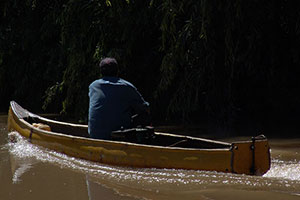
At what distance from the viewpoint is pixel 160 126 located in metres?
10.3

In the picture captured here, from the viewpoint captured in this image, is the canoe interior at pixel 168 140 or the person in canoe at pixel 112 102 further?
the person in canoe at pixel 112 102

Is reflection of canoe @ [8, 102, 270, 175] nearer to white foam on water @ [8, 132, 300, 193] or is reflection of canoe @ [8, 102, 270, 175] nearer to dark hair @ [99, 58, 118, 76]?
white foam on water @ [8, 132, 300, 193]

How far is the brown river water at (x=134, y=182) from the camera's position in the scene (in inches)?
197

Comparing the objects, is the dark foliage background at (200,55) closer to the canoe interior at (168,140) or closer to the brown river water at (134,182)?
the canoe interior at (168,140)

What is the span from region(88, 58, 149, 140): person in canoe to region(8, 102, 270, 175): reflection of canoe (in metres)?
0.29

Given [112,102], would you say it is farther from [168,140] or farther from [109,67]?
[168,140]

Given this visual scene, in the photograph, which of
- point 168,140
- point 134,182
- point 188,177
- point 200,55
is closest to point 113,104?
point 168,140

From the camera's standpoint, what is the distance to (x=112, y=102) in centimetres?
678

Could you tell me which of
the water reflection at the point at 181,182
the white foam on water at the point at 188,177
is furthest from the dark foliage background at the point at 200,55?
the white foam on water at the point at 188,177

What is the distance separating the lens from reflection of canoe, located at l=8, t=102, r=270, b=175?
5.55 meters

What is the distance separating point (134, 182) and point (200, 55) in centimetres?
387

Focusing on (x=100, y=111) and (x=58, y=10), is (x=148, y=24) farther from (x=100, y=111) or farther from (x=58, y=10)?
(x=100, y=111)

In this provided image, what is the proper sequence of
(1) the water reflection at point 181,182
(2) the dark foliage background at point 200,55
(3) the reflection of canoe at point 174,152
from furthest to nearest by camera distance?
(2) the dark foliage background at point 200,55, (3) the reflection of canoe at point 174,152, (1) the water reflection at point 181,182

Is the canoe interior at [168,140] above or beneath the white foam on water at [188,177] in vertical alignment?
above
